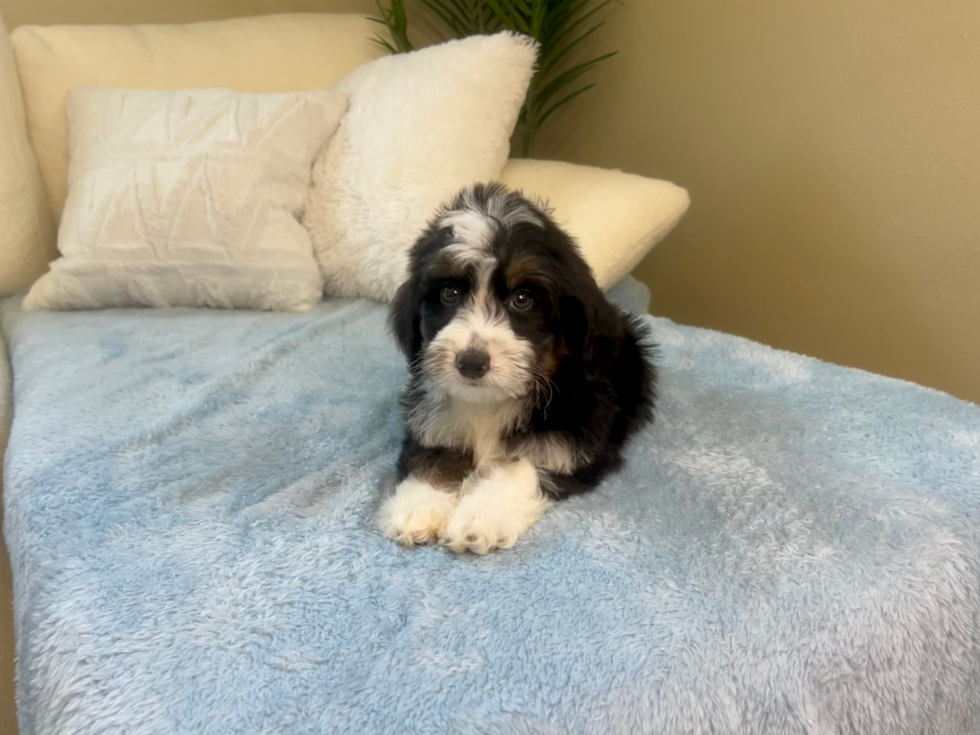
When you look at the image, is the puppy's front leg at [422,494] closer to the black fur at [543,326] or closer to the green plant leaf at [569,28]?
the black fur at [543,326]

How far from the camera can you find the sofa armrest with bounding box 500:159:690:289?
233 centimetres

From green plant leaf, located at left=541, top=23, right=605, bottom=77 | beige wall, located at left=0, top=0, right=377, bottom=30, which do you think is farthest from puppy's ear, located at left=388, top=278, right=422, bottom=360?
beige wall, located at left=0, top=0, right=377, bottom=30

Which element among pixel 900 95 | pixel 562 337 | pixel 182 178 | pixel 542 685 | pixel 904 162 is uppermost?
pixel 900 95

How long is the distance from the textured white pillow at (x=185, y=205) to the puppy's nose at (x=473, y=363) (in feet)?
4.37

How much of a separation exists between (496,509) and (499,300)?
16.6 inches

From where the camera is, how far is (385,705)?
947mm

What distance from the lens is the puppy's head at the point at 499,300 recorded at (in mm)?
1386

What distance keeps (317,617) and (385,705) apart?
224mm

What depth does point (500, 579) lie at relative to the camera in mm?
1196

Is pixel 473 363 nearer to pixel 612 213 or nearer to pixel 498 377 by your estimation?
pixel 498 377

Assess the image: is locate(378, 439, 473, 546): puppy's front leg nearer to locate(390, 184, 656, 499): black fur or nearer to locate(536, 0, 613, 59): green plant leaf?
locate(390, 184, 656, 499): black fur

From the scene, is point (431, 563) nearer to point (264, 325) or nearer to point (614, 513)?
point (614, 513)

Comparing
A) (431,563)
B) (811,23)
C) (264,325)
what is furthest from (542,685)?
(811,23)

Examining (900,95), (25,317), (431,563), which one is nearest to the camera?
(431,563)
